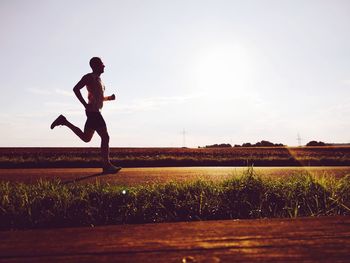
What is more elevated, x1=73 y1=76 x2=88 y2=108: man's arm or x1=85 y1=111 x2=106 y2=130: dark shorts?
x1=73 y1=76 x2=88 y2=108: man's arm

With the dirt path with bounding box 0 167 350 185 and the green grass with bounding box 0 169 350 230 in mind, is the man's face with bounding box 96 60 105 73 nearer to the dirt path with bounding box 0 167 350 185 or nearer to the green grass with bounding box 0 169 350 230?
the dirt path with bounding box 0 167 350 185

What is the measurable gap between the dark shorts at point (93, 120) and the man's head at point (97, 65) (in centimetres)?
82

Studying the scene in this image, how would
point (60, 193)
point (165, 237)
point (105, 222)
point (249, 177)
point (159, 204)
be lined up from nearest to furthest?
point (165, 237) → point (105, 222) → point (159, 204) → point (60, 193) → point (249, 177)

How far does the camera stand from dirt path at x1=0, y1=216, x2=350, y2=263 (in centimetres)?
98

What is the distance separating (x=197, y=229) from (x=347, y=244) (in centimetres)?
47

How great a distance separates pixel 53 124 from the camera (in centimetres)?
654

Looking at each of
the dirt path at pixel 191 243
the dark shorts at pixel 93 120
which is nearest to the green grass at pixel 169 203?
the dirt path at pixel 191 243

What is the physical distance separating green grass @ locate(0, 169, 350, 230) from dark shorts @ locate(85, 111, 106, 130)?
2.58 metres

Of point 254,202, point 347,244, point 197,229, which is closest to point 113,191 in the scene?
point 254,202

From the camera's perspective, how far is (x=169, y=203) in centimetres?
377

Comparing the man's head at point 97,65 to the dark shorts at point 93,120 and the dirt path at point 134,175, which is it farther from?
the dirt path at point 134,175

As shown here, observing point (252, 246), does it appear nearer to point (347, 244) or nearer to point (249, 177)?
point (347, 244)

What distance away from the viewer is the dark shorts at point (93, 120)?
22.3 ft

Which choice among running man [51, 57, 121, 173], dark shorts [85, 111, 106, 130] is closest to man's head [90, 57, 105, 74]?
running man [51, 57, 121, 173]
